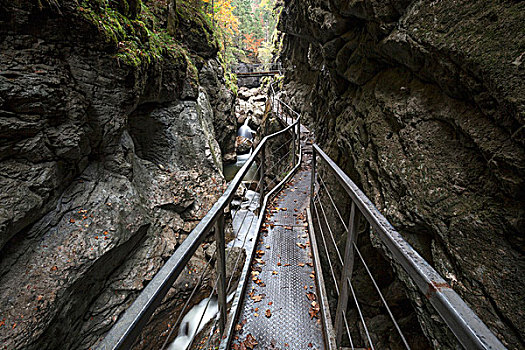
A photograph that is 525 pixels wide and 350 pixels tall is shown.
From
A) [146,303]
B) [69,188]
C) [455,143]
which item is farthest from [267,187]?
[69,188]

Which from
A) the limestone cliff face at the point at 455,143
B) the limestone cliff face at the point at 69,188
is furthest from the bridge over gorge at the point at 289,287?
the limestone cliff face at the point at 69,188

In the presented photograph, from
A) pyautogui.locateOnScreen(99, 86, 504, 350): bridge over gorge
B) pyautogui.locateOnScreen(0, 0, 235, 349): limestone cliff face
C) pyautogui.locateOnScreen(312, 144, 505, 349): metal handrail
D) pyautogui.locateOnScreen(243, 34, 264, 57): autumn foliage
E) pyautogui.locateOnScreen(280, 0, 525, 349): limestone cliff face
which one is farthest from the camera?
pyautogui.locateOnScreen(243, 34, 264, 57): autumn foliage

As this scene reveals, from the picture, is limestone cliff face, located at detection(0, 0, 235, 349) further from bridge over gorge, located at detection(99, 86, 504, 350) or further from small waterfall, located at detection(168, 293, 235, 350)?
bridge over gorge, located at detection(99, 86, 504, 350)

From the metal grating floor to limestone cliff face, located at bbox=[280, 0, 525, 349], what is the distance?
4.65 ft

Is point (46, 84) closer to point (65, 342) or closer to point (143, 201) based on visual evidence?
point (143, 201)

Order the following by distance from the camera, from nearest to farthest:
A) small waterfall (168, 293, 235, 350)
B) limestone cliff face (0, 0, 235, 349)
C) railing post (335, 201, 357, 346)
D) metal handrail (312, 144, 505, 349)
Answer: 1. metal handrail (312, 144, 505, 349)
2. railing post (335, 201, 357, 346)
3. limestone cliff face (0, 0, 235, 349)
4. small waterfall (168, 293, 235, 350)

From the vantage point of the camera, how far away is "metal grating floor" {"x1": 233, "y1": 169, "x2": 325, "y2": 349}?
2.28 m

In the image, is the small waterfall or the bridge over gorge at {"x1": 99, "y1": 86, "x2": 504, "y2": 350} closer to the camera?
the bridge over gorge at {"x1": 99, "y1": 86, "x2": 504, "y2": 350}

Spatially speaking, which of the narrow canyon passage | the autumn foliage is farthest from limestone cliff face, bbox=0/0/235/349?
the autumn foliage

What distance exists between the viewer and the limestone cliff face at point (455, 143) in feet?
7.21

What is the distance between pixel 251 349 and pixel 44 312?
15.9ft

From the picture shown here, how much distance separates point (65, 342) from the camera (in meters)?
4.91

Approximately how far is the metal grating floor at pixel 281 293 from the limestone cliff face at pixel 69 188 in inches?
180

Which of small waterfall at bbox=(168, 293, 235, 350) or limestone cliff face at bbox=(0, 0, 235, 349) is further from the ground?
limestone cliff face at bbox=(0, 0, 235, 349)
